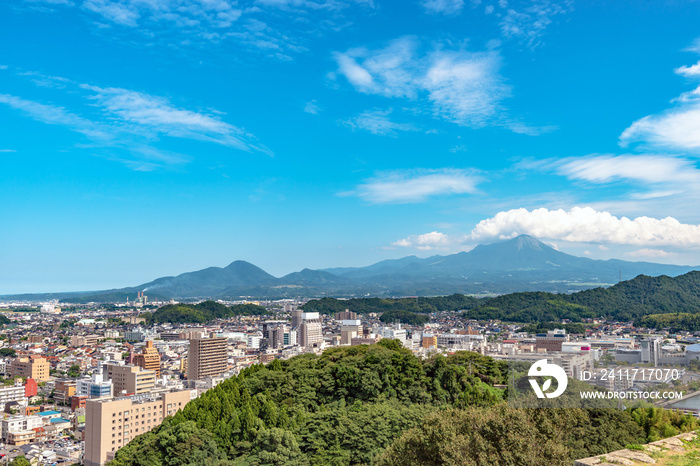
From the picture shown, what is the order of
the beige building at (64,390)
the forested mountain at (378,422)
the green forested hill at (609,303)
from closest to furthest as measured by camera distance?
the forested mountain at (378,422) < the beige building at (64,390) < the green forested hill at (609,303)

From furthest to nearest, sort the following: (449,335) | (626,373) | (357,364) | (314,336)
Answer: (314,336) < (449,335) < (357,364) < (626,373)

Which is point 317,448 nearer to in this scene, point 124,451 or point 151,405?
point 124,451

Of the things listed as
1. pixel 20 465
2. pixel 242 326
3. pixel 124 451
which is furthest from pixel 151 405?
pixel 242 326

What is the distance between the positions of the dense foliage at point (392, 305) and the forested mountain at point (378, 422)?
54.7m

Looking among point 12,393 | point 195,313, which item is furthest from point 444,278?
point 12,393

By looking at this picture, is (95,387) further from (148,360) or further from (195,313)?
(195,313)

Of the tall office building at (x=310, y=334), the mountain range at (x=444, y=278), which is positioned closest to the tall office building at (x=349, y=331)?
the tall office building at (x=310, y=334)

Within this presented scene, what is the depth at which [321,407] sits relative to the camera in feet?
35.5

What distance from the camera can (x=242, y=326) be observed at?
191 feet

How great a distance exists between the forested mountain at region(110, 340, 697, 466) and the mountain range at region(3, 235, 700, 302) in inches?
3175

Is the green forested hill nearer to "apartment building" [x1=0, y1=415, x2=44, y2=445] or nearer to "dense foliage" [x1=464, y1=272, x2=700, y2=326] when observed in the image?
"dense foliage" [x1=464, y1=272, x2=700, y2=326]

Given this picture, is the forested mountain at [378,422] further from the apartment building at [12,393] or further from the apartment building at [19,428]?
the apartment building at [12,393]

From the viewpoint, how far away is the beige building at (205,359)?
105ft

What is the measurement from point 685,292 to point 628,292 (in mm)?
4937
